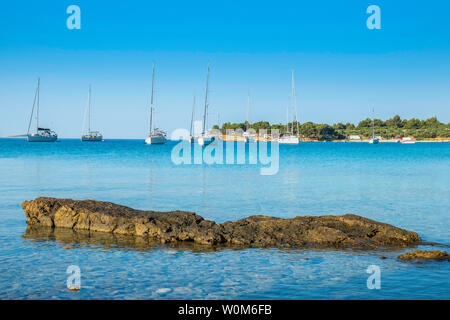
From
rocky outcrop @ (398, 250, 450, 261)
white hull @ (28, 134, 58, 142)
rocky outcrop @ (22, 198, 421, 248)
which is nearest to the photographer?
rocky outcrop @ (398, 250, 450, 261)

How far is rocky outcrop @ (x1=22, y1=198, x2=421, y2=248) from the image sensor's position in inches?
544

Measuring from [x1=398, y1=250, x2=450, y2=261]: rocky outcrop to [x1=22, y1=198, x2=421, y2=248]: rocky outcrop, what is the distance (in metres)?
1.38

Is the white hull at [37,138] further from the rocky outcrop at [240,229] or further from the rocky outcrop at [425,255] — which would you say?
the rocky outcrop at [425,255]

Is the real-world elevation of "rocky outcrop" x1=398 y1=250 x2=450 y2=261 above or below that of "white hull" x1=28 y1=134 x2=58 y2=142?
below

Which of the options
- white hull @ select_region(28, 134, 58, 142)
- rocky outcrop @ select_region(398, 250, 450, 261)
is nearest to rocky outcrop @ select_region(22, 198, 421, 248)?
rocky outcrop @ select_region(398, 250, 450, 261)

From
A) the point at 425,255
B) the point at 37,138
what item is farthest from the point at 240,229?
the point at 37,138

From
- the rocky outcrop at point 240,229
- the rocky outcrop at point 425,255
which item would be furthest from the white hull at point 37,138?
the rocky outcrop at point 425,255

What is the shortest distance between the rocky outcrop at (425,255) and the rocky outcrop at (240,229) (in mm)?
1379

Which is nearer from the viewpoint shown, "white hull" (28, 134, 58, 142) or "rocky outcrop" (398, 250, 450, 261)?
"rocky outcrop" (398, 250, 450, 261)

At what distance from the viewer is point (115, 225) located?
15.1 m

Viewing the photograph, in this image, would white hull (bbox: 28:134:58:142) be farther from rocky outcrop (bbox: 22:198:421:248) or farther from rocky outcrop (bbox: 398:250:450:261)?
rocky outcrop (bbox: 398:250:450:261)
